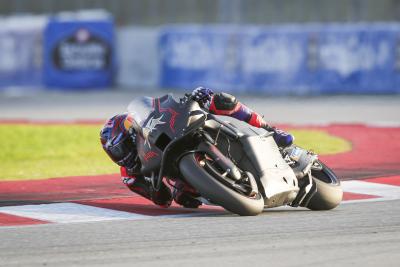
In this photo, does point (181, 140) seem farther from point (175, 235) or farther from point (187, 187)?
point (175, 235)

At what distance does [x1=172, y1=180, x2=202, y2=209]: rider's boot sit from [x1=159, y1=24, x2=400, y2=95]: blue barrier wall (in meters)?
15.5

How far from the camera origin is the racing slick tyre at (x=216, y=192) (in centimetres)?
729

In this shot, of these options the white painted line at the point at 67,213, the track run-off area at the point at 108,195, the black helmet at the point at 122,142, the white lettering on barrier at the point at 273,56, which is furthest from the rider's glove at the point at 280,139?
the white lettering on barrier at the point at 273,56

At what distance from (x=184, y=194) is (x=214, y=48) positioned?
1718 cm

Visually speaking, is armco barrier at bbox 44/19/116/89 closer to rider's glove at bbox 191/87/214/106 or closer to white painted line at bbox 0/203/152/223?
white painted line at bbox 0/203/152/223

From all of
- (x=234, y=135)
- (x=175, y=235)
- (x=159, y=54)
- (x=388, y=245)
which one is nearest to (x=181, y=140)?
(x=234, y=135)

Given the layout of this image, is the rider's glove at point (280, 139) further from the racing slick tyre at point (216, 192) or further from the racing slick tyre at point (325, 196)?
the racing slick tyre at point (216, 192)

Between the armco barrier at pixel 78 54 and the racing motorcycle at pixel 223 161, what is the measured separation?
62.2 feet

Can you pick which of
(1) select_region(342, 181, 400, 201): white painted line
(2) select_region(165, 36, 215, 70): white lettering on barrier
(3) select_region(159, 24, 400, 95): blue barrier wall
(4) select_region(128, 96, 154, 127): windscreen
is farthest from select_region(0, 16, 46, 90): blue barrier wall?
(4) select_region(128, 96, 154, 127): windscreen

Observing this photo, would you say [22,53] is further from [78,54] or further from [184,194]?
[184,194]

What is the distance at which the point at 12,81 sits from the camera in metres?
27.1

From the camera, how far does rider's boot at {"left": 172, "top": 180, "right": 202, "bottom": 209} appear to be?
7746 mm

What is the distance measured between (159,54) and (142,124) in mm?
18198

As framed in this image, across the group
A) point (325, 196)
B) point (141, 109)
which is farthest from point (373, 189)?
point (141, 109)
